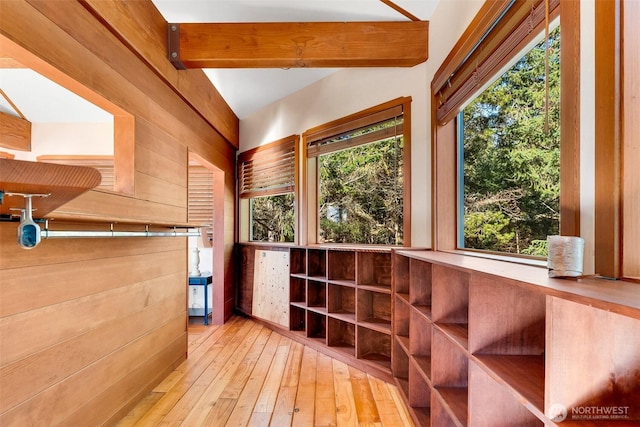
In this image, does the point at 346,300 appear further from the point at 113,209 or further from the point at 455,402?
the point at 113,209

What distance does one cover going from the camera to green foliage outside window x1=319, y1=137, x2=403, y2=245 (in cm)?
270

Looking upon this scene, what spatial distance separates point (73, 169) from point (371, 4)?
2173mm

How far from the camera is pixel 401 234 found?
8.70ft

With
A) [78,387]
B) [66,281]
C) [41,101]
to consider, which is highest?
[41,101]

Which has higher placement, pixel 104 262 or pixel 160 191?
pixel 160 191

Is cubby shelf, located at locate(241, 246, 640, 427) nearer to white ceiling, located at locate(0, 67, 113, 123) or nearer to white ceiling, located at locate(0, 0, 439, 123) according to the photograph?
white ceiling, located at locate(0, 0, 439, 123)

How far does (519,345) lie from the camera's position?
1.12m

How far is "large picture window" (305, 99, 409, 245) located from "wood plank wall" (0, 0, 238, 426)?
1301 mm

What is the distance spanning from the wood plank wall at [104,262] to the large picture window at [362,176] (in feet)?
4.27

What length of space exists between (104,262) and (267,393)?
→ 1.38 meters

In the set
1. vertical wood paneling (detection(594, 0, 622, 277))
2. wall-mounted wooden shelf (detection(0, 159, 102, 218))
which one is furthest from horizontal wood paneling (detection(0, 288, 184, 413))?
vertical wood paneling (detection(594, 0, 622, 277))

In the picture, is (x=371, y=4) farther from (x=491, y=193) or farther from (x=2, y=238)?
(x=2, y=238)

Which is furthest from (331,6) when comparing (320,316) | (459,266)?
(320,316)

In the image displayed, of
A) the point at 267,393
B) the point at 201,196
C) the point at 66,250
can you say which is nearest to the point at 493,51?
the point at 66,250
